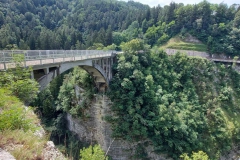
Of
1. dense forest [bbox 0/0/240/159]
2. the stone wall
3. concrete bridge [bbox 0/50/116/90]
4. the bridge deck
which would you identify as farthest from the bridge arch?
the stone wall

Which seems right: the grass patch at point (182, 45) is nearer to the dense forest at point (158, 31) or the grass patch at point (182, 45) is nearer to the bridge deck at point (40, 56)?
the dense forest at point (158, 31)

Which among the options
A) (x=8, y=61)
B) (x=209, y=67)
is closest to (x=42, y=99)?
(x=8, y=61)

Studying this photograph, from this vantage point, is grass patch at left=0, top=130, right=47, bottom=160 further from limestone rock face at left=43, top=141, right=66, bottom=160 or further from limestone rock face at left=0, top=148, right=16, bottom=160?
limestone rock face at left=43, top=141, right=66, bottom=160

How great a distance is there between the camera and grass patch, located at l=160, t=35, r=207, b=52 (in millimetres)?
44850

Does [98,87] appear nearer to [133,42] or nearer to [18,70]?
[133,42]

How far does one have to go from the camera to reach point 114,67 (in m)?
24.4

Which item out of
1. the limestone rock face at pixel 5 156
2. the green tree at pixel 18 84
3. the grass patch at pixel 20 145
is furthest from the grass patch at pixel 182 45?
the limestone rock face at pixel 5 156

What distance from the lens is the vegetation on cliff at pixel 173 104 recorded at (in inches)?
818

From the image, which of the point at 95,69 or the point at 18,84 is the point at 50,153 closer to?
the point at 18,84

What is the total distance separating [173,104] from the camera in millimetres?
22766

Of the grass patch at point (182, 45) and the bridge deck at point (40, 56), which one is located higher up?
the grass patch at point (182, 45)

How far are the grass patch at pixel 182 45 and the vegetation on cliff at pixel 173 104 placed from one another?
13668 millimetres

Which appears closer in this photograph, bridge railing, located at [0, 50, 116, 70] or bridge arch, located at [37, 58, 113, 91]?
bridge railing, located at [0, 50, 116, 70]

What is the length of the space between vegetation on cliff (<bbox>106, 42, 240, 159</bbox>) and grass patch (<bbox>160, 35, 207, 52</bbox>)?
44.8 ft
